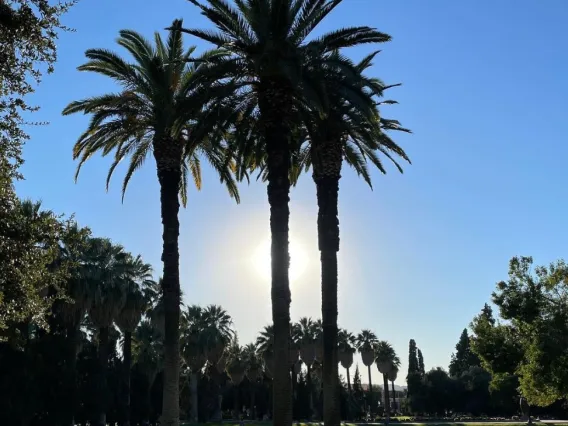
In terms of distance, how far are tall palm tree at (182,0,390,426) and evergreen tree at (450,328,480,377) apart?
347ft

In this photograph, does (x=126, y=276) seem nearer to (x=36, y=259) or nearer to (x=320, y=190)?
(x=320, y=190)

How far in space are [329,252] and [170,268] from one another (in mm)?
5683

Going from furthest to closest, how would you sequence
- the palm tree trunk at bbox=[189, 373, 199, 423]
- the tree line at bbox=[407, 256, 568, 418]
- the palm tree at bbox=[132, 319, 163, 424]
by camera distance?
the palm tree trunk at bbox=[189, 373, 199, 423]
the palm tree at bbox=[132, 319, 163, 424]
the tree line at bbox=[407, 256, 568, 418]

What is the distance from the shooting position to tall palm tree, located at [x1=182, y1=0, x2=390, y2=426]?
1925 cm

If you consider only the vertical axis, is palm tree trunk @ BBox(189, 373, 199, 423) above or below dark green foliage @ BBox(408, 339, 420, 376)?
below

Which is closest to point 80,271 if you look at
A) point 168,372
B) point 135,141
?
point 135,141

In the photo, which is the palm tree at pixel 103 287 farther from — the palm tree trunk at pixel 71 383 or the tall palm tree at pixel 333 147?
the tall palm tree at pixel 333 147

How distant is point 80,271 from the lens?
1681 inches

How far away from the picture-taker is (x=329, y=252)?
2283cm

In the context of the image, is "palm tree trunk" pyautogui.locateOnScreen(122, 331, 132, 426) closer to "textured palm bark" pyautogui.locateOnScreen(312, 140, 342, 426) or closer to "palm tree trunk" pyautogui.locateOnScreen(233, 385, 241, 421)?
"textured palm bark" pyautogui.locateOnScreen(312, 140, 342, 426)

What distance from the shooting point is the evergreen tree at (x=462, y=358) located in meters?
120

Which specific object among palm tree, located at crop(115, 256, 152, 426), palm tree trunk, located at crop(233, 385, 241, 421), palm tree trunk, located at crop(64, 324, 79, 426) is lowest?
palm tree trunk, located at crop(233, 385, 241, 421)

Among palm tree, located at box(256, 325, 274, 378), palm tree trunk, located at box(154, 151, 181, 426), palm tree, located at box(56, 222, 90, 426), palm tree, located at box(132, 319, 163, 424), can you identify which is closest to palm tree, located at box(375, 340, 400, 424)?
palm tree, located at box(256, 325, 274, 378)

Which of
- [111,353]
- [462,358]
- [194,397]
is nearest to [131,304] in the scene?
[111,353]
